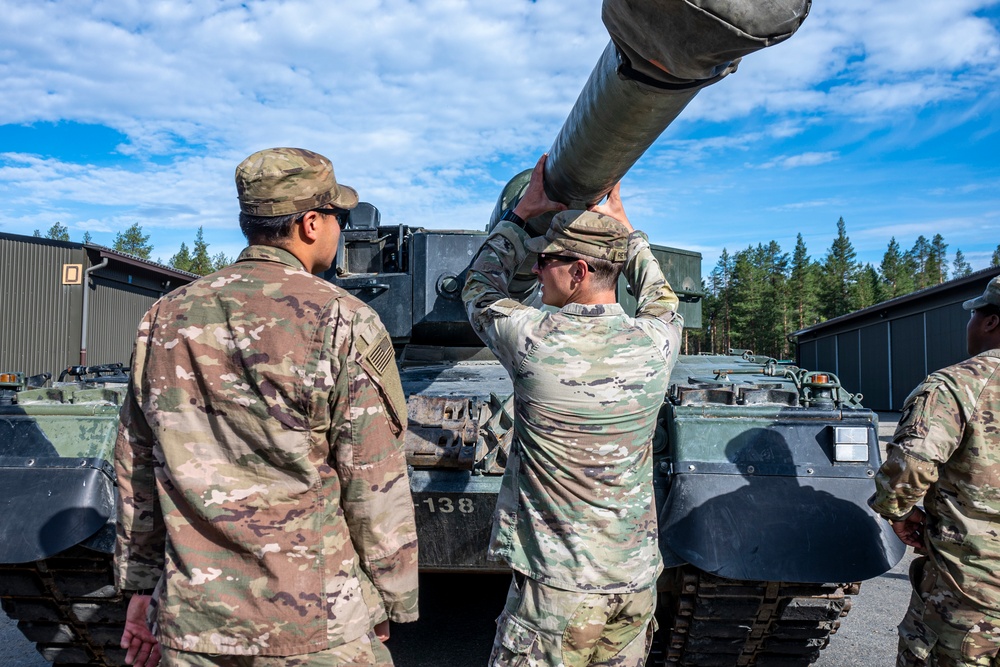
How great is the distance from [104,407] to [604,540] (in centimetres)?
270

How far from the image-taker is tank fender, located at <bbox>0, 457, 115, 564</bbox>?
3.60m

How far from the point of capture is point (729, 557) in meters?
3.52

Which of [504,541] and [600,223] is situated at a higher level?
[600,223]

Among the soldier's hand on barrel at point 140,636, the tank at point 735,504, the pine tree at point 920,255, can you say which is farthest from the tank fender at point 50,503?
the pine tree at point 920,255

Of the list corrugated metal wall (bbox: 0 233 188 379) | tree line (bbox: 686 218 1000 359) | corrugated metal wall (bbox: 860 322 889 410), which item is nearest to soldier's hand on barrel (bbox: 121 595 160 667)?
corrugated metal wall (bbox: 0 233 188 379)

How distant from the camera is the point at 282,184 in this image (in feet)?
7.14

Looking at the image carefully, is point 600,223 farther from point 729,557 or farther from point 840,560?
point 840,560

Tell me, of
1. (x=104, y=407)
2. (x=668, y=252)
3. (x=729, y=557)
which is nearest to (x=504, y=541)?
(x=729, y=557)

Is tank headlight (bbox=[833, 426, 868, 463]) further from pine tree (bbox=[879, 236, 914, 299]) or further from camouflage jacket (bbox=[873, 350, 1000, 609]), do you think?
pine tree (bbox=[879, 236, 914, 299])

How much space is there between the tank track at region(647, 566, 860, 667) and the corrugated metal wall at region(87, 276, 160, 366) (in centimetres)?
1754

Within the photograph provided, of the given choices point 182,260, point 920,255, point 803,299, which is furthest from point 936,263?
point 182,260

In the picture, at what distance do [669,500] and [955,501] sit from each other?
114 centimetres

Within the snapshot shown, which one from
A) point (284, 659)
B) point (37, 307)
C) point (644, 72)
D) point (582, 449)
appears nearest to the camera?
point (284, 659)

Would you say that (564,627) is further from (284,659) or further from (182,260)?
(182,260)
